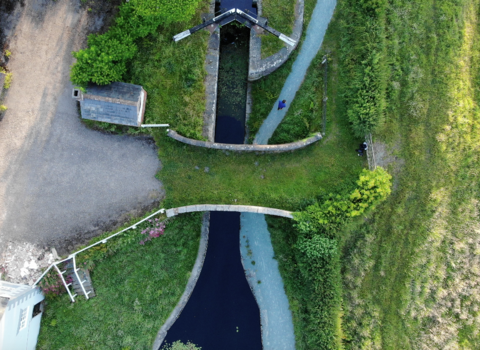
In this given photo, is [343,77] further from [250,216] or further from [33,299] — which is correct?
[33,299]

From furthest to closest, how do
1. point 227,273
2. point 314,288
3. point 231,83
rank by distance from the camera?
point 231,83 → point 227,273 → point 314,288

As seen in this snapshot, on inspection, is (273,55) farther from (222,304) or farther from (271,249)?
(222,304)

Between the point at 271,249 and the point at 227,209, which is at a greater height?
the point at 227,209

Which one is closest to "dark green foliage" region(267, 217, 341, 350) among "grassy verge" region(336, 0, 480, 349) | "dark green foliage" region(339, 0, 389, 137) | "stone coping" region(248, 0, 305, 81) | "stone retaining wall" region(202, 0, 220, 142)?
"grassy verge" region(336, 0, 480, 349)

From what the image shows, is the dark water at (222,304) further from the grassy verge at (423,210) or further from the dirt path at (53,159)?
the grassy verge at (423,210)

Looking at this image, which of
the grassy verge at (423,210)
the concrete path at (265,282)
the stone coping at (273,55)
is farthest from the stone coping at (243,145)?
the stone coping at (273,55)

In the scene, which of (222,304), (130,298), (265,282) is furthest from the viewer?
(222,304)

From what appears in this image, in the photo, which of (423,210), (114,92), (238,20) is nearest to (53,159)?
(114,92)
